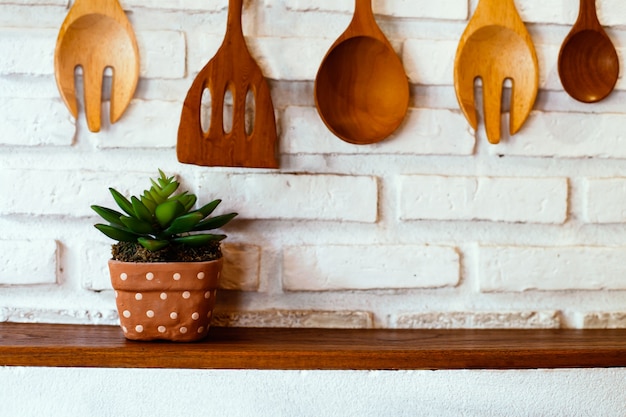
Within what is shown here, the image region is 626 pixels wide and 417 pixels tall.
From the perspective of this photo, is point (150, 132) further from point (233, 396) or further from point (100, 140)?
point (233, 396)

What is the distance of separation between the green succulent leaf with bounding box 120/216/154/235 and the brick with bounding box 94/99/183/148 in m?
0.14

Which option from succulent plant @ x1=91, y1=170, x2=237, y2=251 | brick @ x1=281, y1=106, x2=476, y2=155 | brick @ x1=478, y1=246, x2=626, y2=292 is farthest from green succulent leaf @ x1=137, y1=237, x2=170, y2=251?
brick @ x1=478, y1=246, x2=626, y2=292

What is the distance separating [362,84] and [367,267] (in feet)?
0.83

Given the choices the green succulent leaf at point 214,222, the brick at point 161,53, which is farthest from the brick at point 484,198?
the brick at point 161,53

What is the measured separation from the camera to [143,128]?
2.92 ft

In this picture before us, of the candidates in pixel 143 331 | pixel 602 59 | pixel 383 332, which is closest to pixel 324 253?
pixel 383 332

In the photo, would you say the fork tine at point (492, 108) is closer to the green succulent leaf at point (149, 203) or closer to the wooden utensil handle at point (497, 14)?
the wooden utensil handle at point (497, 14)

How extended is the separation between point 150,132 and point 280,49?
8.3 inches

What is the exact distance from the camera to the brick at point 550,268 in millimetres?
920

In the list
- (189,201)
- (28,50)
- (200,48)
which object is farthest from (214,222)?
(28,50)

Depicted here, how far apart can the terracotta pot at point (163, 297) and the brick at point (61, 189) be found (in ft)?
0.43

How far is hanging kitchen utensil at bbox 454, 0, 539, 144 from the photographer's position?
36.0 inches

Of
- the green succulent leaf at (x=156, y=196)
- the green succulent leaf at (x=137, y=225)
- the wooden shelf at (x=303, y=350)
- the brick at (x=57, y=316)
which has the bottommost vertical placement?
the wooden shelf at (x=303, y=350)

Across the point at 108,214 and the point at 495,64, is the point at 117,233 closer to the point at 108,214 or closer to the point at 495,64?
the point at 108,214
